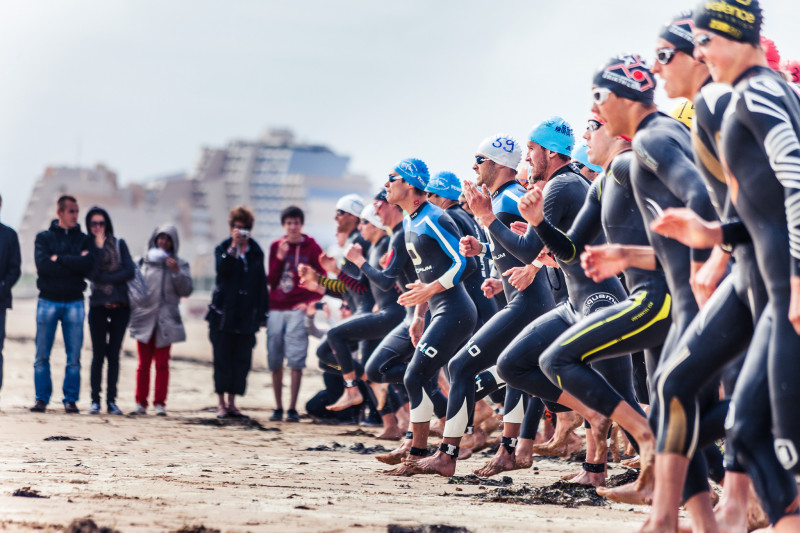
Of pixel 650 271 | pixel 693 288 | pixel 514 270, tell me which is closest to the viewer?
pixel 693 288

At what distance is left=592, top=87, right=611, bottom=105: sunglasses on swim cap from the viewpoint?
17.3 ft

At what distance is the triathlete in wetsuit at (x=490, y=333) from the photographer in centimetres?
716

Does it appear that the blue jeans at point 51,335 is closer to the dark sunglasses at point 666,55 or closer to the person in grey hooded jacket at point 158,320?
the person in grey hooded jacket at point 158,320

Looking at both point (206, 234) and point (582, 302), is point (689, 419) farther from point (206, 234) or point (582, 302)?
point (206, 234)

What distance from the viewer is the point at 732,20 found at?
3988 millimetres

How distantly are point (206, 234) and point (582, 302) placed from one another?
125634 mm

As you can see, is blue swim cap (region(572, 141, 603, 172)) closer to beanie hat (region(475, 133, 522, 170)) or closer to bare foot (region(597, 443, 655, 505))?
beanie hat (region(475, 133, 522, 170))

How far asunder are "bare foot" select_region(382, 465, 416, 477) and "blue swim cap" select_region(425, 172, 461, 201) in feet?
9.54

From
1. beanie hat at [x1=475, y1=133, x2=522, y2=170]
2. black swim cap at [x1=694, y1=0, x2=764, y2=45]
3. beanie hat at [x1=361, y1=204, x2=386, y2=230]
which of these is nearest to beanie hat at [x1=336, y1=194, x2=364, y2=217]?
beanie hat at [x1=361, y1=204, x2=386, y2=230]

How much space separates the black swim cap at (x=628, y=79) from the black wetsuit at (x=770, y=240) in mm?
1358

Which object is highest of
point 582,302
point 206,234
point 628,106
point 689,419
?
point 206,234

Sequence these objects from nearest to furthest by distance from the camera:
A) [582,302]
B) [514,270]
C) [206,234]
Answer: [582,302] < [514,270] < [206,234]

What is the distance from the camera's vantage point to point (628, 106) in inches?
206

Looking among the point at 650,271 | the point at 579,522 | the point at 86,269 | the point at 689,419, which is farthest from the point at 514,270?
the point at 86,269
